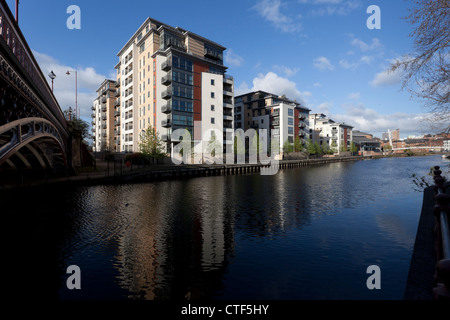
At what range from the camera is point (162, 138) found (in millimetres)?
54750

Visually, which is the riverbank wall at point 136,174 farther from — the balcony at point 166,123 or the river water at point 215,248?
the balcony at point 166,123

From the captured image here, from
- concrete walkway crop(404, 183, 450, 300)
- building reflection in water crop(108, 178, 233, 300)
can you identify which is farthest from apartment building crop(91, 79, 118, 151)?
concrete walkway crop(404, 183, 450, 300)

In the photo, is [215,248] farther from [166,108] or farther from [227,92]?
[227,92]

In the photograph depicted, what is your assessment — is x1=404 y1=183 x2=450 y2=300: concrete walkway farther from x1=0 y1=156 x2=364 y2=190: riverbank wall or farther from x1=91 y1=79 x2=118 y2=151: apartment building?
x1=91 y1=79 x2=118 y2=151: apartment building

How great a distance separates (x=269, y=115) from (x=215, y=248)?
79.7m

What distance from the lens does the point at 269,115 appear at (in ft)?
284

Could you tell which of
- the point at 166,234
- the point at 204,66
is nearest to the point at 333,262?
the point at 166,234

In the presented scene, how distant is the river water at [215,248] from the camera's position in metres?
7.47

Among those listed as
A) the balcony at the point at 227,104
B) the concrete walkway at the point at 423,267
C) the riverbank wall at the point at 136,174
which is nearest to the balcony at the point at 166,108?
the riverbank wall at the point at 136,174

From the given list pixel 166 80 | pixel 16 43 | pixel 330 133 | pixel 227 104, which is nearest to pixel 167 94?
pixel 166 80

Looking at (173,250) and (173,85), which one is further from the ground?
(173,85)

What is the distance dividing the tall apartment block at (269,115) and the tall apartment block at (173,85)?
23.2 meters

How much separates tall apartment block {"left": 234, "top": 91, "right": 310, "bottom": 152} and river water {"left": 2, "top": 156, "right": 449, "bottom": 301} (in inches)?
2667
